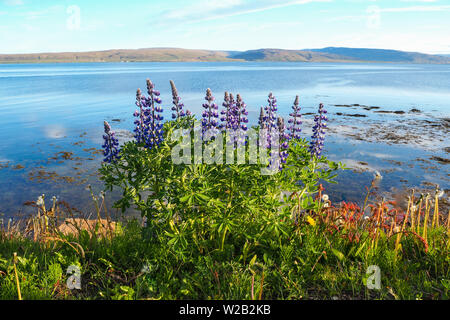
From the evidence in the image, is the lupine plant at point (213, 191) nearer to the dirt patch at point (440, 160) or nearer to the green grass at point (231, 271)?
the green grass at point (231, 271)

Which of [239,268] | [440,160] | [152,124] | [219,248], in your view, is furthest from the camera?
[440,160]

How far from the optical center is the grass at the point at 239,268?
390 cm

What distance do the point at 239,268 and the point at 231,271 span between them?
15 centimetres

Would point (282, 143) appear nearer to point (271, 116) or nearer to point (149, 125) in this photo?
point (271, 116)

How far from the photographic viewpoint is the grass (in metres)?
3.90

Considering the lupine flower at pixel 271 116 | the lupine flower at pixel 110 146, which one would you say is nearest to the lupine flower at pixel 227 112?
the lupine flower at pixel 271 116

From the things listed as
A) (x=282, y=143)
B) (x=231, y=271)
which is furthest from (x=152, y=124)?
(x=231, y=271)

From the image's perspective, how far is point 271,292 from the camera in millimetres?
3949

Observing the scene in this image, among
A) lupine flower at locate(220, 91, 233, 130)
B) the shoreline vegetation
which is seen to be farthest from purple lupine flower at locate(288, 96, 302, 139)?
lupine flower at locate(220, 91, 233, 130)

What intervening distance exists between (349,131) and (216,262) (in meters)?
20.9

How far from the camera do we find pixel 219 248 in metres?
4.60

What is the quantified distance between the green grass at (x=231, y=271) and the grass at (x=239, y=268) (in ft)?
0.04

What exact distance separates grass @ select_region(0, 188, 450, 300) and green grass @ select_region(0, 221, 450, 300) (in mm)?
13

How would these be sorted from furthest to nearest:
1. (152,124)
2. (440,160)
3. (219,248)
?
1. (440,160)
2. (152,124)
3. (219,248)
